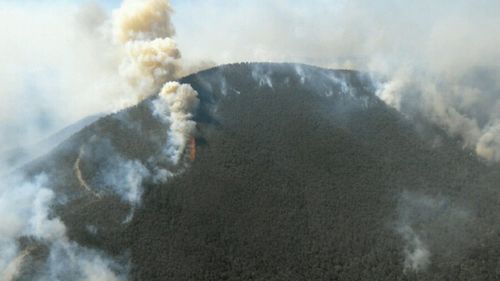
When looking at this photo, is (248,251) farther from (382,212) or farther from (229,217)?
(382,212)

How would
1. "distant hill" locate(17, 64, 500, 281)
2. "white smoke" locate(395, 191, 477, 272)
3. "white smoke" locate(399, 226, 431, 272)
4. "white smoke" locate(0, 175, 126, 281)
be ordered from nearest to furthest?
1. "white smoke" locate(0, 175, 126, 281)
2. "distant hill" locate(17, 64, 500, 281)
3. "white smoke" locate(399, 226, 431, 272)
4. "white smoke" locate(395, 191, 477, 272)

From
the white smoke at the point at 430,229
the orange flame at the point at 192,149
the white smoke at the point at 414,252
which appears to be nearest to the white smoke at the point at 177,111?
the orange flame at the point at 192,149

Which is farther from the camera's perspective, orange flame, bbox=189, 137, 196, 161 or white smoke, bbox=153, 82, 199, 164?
white smoke, bbox=153, 82, 199, 164

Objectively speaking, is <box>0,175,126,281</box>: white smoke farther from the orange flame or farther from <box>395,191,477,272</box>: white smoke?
<box>395,191,477,272</box>: white smoke

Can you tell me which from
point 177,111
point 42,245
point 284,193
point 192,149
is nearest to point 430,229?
point 284,193

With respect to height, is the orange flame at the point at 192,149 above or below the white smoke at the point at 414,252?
above

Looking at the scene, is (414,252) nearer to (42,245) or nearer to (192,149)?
(192,149)

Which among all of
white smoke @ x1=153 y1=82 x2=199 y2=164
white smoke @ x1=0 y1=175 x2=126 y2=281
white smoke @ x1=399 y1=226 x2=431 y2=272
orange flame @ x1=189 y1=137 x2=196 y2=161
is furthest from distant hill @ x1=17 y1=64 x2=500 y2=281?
white smoke @ x1=0 y1=175 x2=126 y2=281

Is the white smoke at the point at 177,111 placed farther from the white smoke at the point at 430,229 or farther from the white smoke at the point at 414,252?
the white smoke at the point at 414,252
